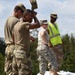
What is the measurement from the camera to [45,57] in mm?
10758

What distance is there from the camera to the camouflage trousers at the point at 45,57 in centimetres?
1063

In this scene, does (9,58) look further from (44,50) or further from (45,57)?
(45,57)

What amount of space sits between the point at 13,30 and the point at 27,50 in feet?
1.75

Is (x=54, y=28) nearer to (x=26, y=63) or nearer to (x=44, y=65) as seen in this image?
(x=44, y=65)

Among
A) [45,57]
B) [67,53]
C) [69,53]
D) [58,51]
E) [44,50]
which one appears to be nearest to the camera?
[44,50]

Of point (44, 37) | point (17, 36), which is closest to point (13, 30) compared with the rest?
point (17, 36)

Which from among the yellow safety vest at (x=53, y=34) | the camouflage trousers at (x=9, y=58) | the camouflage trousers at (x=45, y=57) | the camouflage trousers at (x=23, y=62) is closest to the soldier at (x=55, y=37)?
the yellow safety vest at (x=53, y=34)

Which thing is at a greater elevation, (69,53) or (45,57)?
(45,57)

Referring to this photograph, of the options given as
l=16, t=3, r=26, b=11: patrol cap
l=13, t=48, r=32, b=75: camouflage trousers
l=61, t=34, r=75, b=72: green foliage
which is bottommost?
l=61, t=34, r=75, b=72: green foliage

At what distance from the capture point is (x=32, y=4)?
742cm

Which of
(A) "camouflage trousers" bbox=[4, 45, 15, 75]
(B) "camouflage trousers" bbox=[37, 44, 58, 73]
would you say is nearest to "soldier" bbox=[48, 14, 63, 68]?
(B) "camouflage trousers" bbox=[37, 44, 58, 73]

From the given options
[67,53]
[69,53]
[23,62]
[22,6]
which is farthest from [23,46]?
[69,53]

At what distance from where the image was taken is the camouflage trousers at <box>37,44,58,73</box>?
10633 millimetres

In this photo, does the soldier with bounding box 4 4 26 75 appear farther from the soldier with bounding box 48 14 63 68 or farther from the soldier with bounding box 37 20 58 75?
the soldier with bounding box 48 14 63 68
